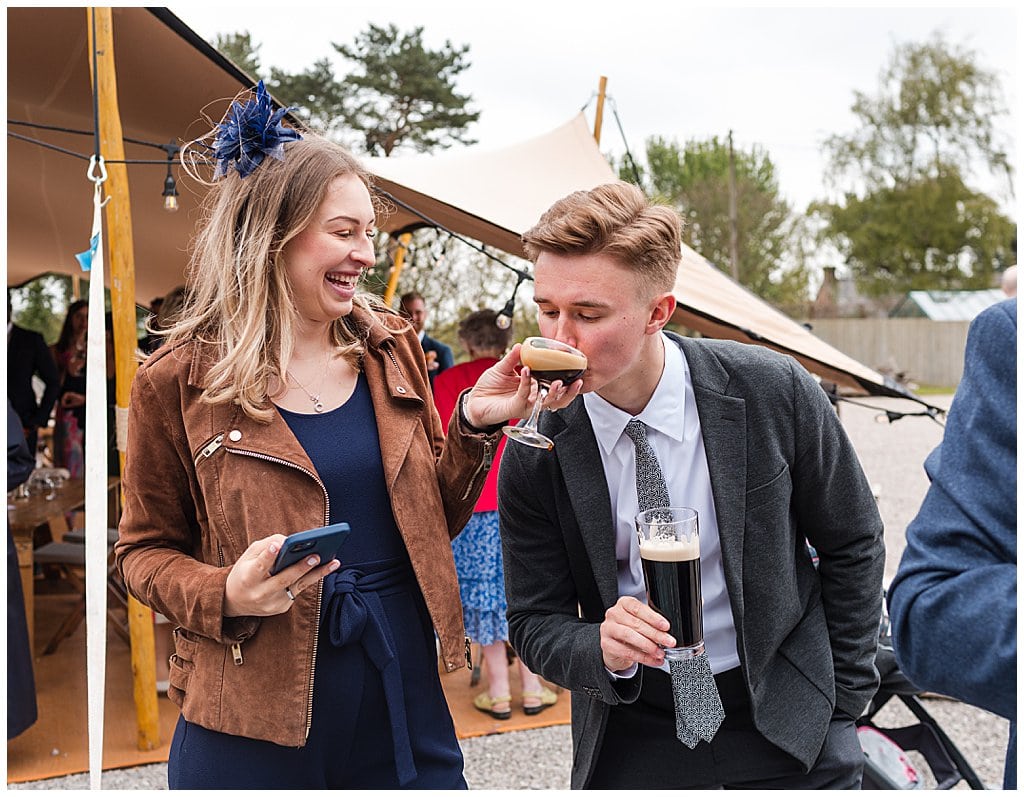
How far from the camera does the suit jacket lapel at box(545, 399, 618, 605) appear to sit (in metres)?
1.84

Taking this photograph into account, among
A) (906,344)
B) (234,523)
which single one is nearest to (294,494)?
(234,523)

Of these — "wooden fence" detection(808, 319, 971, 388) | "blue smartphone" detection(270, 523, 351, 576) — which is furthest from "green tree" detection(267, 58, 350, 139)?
"wooden fence" detection(808, 319, 971, 388)

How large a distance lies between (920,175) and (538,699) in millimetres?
33063

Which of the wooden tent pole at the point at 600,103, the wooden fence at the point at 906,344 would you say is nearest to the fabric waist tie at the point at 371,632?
the wooden tent pole at the point at 600,103

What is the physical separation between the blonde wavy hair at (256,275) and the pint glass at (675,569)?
731 mm

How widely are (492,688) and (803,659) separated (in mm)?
3155

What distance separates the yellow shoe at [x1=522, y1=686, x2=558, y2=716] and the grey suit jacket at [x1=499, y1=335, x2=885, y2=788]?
295 centimetres

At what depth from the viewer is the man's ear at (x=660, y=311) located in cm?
184

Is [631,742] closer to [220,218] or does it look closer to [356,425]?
[356,425]

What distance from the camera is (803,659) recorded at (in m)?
1.86

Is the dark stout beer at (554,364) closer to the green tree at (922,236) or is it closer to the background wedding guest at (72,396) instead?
the background wedding guest at (72,396)

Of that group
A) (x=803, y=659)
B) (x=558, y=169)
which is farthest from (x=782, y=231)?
(x=803, y=659)

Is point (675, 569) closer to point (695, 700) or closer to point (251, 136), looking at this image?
point (695, 700)

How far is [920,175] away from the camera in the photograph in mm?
33344
